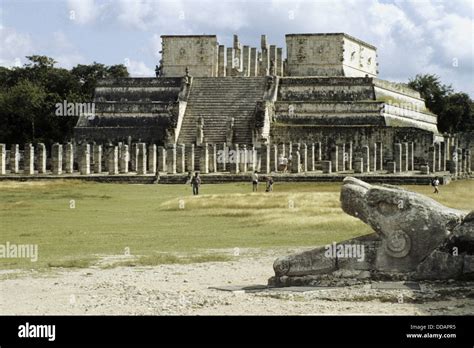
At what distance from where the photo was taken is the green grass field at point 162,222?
20797mm

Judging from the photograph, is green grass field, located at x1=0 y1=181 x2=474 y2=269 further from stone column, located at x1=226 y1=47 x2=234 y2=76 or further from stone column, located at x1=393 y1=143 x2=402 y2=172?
stone column, located at x1=226 y1=47 x2=234 y2=76

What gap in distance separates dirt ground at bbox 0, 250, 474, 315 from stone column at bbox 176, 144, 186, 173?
116 ft

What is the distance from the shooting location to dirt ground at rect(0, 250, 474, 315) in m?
12.2

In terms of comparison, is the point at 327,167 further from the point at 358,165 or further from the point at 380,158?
the point at 380,158

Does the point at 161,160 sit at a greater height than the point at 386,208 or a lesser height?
greater

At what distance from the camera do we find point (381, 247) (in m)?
14.1

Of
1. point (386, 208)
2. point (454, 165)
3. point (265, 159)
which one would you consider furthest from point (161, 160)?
point (386, 208)

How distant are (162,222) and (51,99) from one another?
152ft

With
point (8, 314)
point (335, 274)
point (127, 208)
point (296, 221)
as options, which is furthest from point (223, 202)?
point (8, 314)

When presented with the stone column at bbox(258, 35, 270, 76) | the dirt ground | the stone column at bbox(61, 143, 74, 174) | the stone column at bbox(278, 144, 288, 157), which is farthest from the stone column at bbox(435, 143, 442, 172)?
the dirt ground

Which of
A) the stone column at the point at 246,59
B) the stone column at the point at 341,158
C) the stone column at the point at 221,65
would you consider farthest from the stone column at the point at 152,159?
the stone column at the point at 246,59

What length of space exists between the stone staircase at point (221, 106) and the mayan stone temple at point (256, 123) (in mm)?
74

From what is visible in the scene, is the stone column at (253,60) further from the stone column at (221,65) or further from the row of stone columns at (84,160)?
the row of stone columns at (84,160)

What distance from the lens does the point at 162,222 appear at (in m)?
27.5
